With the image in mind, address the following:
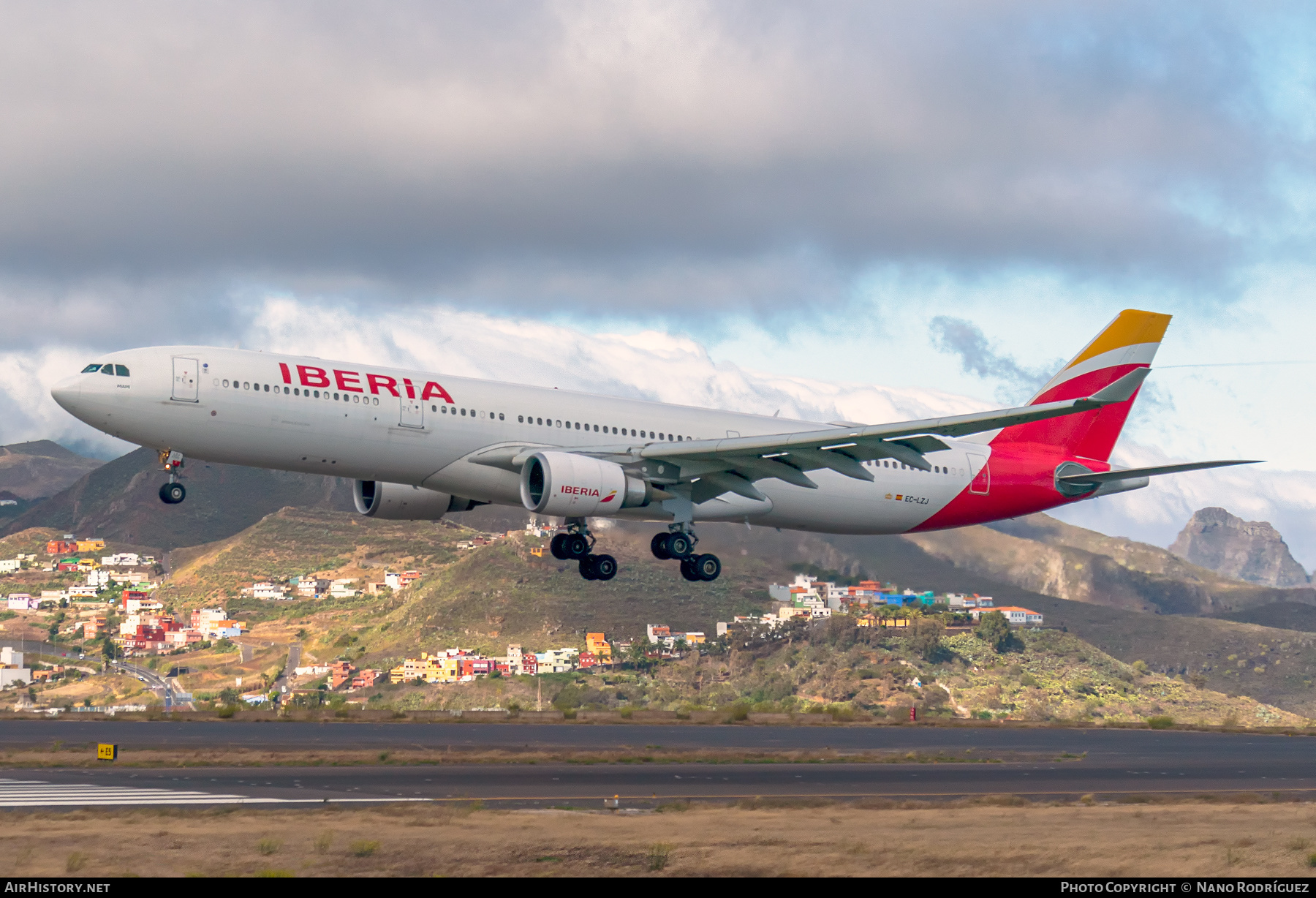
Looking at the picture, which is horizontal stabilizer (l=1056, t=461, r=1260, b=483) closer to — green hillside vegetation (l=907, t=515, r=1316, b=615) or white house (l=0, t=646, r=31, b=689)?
green hillside vegetation (l=907, t=515, r=1316, b=615)

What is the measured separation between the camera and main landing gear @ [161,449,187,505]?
40.6m

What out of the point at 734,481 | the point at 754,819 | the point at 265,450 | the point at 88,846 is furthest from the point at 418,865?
the point at 734,481

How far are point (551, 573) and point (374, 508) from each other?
7887 cm

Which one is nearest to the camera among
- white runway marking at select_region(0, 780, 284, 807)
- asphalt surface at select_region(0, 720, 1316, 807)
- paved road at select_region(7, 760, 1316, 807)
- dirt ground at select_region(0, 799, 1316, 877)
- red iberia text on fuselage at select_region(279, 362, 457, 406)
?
dirt ground at select_region(0, 799, 1316, 877)

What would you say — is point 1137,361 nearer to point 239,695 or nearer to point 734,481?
point 734,481

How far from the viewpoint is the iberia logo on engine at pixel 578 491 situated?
4288 cm

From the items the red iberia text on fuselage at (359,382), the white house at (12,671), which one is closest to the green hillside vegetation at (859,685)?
the white house at (12,671)

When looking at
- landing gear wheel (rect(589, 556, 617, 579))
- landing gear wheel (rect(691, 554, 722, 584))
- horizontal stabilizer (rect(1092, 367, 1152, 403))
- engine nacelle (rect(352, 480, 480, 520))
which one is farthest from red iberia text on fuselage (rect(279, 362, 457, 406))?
horizontal stabilizer (rect(1092, 367, 1152, 403))

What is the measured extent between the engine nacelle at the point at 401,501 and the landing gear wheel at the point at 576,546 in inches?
137

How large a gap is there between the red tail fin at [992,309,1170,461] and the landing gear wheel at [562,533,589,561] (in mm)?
17203

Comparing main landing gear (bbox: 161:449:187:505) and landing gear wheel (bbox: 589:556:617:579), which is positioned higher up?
main landing gear (bbox: 161:449:187:505)

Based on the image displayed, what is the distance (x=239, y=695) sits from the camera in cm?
13162

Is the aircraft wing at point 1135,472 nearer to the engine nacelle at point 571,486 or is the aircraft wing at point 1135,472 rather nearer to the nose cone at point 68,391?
the engine nacelle at point 571,486

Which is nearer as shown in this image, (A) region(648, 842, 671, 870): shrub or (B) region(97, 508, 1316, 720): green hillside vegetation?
(A) region(648, 842, 671, 870): shrub
